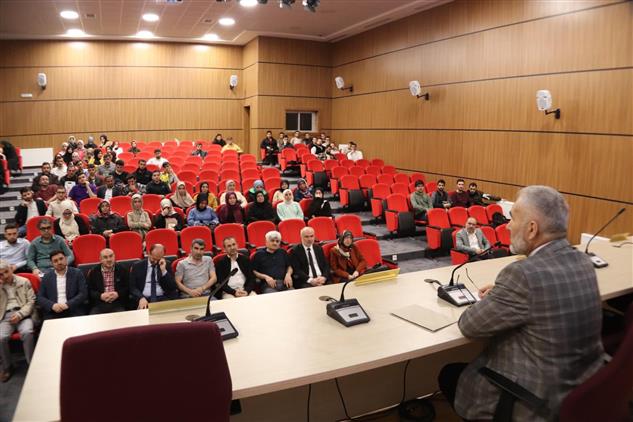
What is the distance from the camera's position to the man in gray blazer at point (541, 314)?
5.69 ft

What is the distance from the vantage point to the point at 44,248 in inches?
208

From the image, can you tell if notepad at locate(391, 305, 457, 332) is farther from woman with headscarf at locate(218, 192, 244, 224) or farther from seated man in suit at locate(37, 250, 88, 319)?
woman with headscarf at locate(218, 192, 244, 224)

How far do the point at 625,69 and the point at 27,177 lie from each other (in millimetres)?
12576

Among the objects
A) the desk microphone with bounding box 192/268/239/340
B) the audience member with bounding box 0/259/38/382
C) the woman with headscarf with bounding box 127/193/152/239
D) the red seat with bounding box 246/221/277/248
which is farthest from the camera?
the woman with headscarf with bounding box 127/193/152/239

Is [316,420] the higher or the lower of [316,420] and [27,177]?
the lower

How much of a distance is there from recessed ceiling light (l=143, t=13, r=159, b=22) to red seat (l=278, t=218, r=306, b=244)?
767 cm

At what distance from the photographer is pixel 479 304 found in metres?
1.92

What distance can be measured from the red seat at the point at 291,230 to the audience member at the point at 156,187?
2842mm

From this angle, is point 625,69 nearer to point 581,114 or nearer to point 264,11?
point 581,114

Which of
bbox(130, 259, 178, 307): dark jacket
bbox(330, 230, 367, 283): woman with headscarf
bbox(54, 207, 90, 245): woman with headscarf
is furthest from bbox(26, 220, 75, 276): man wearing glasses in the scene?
bbox(330, 230, 367, 283): woman with headscarf

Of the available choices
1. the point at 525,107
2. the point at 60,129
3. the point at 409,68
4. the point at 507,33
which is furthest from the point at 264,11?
the point at 60,129

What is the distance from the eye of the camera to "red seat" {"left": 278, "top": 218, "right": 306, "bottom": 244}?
654 cm

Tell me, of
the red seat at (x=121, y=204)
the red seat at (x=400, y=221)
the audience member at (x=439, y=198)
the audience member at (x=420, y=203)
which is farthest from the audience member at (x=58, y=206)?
the audience member at (x=439, y=198)

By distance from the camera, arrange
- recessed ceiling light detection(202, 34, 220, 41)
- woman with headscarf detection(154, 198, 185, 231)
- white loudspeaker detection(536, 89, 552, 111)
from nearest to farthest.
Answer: woman with headscarf detection(154, 198, 185, 231) < white loudspeaker detection(536, 89, 552, 111) < recessed ceiling light detection(202, 34, 220, 41)
